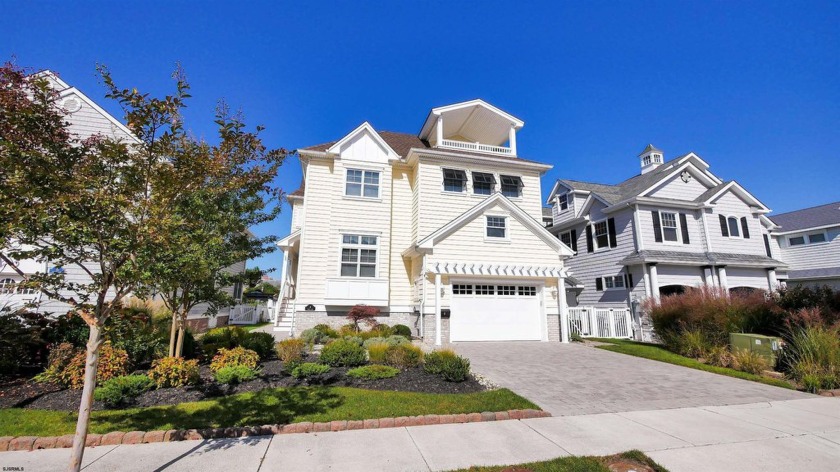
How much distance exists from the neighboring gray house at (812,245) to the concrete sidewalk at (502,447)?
944 inches

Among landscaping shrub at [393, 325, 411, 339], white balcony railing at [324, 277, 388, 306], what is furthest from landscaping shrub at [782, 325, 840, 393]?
white balcony railing at [324, 277, 388, 306]

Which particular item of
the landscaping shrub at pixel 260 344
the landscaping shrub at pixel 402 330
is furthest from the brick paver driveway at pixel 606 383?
the landscaping shrub at pixel 260 344

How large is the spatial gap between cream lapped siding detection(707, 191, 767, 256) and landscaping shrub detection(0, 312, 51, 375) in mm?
28307

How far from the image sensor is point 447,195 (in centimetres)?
1745

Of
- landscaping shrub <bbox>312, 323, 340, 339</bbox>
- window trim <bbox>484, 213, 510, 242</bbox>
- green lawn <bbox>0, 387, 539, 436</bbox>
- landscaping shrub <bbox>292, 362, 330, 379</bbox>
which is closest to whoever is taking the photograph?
green lawn <bbox>0, 387, 539, 436</bbox>

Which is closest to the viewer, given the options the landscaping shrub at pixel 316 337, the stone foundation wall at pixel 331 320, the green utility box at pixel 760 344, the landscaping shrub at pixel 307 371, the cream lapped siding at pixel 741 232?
the landscaping shrub at pixel 307 371

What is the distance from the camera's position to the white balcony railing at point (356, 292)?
15.5 metres

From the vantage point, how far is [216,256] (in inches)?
320

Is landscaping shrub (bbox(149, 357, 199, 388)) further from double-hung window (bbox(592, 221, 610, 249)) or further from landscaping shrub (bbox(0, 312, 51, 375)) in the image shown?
double-hung window (bbox(592, 221, 610, 249))

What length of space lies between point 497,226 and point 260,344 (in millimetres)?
10629

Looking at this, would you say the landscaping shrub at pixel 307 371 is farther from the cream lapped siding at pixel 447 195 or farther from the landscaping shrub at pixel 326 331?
the cream lapped siding at pixel 447 195

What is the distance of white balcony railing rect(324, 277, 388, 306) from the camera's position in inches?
611

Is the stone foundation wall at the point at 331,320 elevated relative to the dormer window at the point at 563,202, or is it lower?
lower

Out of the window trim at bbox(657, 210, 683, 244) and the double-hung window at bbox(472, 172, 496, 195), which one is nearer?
the double-hung window at bbox(472, 172, 496, 195)
